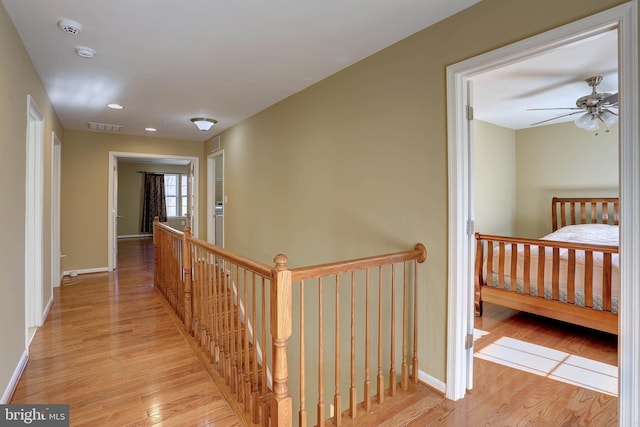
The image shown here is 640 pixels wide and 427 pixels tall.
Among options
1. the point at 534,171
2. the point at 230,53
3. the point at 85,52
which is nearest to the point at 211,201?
the point at 85,52

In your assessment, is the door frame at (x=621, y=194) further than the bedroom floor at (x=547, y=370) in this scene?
No

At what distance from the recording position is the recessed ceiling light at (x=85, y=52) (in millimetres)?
2432

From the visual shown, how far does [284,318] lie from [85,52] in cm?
251

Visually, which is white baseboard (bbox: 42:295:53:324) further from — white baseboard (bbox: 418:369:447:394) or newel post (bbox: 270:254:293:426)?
white baseboard (bbox: 418:369:447:394)

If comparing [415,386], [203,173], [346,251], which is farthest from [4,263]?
[203,173]

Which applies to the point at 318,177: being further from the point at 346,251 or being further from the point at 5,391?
the point at 5,391

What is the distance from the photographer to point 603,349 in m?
2.80

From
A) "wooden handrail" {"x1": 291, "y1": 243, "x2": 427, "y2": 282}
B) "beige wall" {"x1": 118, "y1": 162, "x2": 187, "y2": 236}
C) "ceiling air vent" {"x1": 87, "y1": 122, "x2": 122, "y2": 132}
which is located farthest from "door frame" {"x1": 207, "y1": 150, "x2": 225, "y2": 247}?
"wooden handrail" {"x1": 291, "y1": 243, "x2": 427, "y2": 282}

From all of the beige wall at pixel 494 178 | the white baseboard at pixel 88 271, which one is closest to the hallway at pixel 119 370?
the white baseboard at pixel 88 271

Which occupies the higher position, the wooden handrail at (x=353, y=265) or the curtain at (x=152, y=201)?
the curtain at (x=152, y=201)

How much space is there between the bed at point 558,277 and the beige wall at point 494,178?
3.47 feet

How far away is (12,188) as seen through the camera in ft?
7.04

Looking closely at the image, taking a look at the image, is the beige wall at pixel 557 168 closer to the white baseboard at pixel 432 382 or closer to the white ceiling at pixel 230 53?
the white ceiling at pixel 230 53

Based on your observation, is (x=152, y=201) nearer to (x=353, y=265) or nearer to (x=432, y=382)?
(x=353, y=265)
